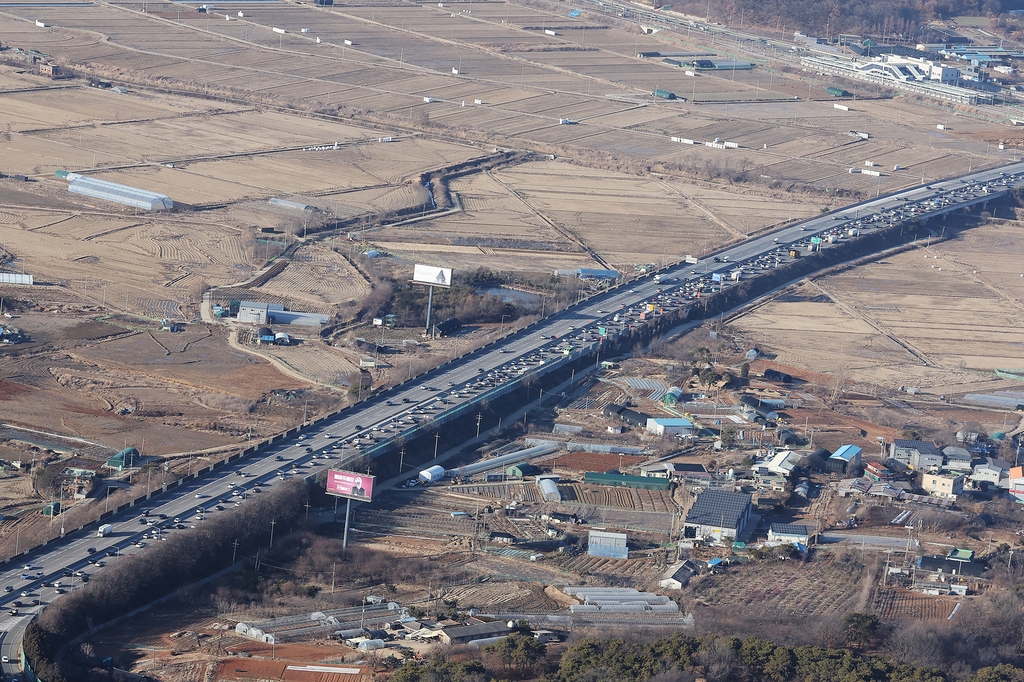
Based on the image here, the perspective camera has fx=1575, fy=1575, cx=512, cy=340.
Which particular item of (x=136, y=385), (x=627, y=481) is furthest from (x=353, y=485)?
(x=136, y=385)

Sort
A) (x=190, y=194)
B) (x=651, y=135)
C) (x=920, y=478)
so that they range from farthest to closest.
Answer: (x=651, y=135), (x=190, y=194), (x=920, y=478)

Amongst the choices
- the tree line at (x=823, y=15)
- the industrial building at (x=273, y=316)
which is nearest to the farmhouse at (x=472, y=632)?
the industrial building at (x=273, y=316)

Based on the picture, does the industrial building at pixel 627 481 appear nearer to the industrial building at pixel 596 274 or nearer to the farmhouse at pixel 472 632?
the farmhouse at pixel 472 632

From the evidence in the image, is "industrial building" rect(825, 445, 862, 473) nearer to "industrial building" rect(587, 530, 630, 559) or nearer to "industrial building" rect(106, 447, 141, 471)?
"industrial building" rect(587, 530, 630, 559)

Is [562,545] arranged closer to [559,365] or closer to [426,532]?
[426,532]

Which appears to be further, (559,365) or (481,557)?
(559,365)

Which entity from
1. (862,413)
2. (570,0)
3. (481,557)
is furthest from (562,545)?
(570,0)
